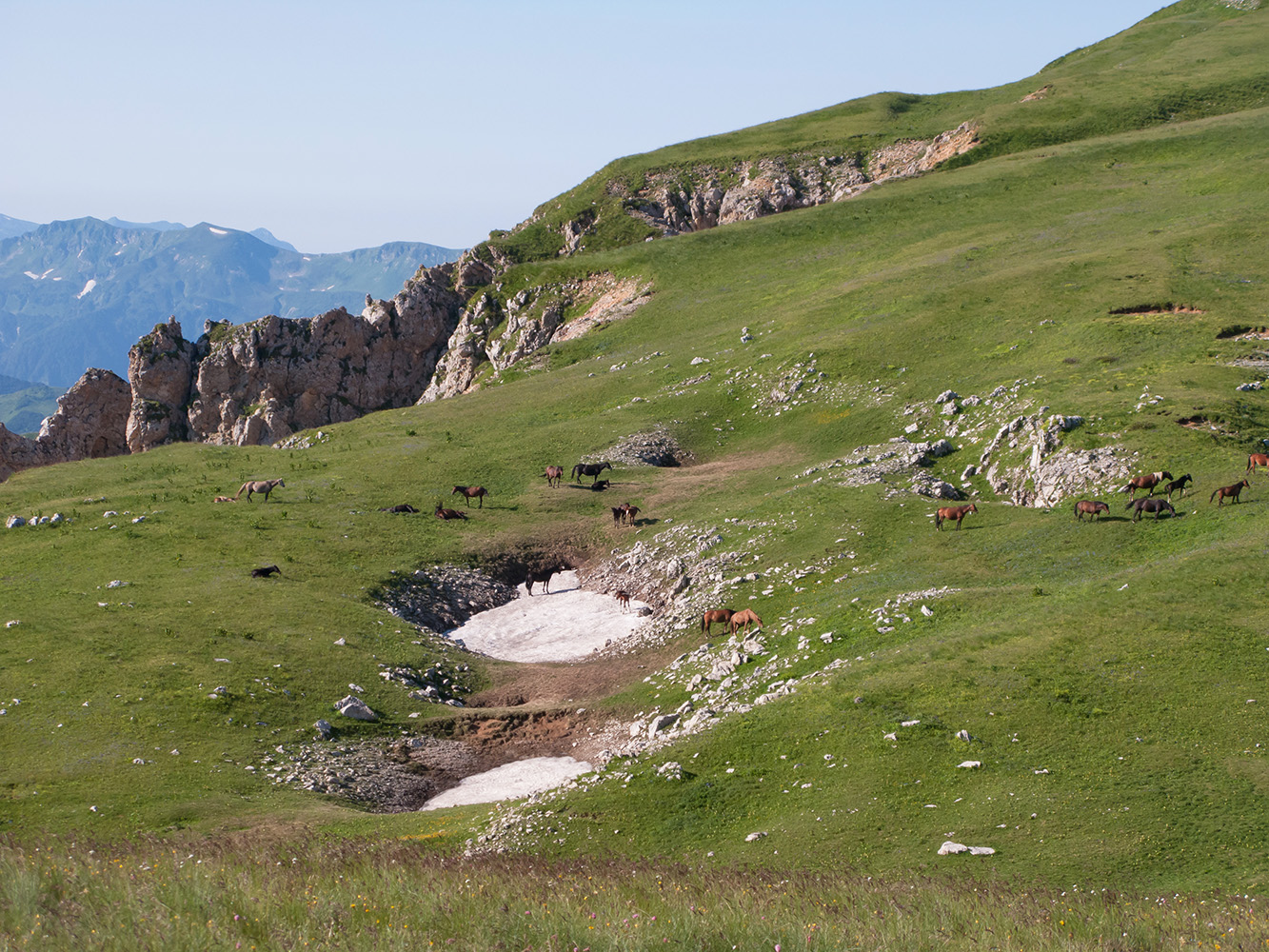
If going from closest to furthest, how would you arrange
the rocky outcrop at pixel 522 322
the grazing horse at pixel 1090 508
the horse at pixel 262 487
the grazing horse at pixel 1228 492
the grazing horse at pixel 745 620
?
the grazing horse at pixel 745 620 < the grazing horse at pixel 1228 492 < the grazing horse at pixel 1090 508 < the horse at pixel 262 487 < the rocky outcrop at pixel 522 322

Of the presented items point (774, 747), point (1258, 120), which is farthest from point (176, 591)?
point (1258, 120)

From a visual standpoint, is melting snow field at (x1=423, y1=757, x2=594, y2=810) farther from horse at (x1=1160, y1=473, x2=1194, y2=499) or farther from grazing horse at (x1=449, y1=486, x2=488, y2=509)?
horse at (x1=1160, y1=473, x2=1194, y2=499)

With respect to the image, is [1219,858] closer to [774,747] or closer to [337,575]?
[774,747]

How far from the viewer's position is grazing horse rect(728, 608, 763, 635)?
32.6 meters

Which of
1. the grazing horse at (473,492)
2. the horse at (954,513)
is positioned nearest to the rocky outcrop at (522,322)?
the grazing horse at (473,492)

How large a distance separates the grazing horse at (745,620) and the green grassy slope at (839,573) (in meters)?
1.37

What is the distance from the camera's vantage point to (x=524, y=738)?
30.2 meters

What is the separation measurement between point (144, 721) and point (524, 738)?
11.8 metres

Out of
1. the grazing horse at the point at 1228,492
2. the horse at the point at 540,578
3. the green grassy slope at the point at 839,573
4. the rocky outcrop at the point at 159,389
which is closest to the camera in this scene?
the green grassy slope at the point at 839,573

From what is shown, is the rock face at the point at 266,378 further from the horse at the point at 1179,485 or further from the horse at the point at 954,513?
the horse at the point at 1179,485

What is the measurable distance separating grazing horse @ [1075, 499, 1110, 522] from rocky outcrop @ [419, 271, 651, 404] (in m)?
55.5

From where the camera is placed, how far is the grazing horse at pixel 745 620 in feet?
107

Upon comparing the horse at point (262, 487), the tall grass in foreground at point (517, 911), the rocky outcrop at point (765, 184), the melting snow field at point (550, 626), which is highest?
the rocky outcrop at point (765, 184)

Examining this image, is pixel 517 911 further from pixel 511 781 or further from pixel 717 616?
pixel 717 616
